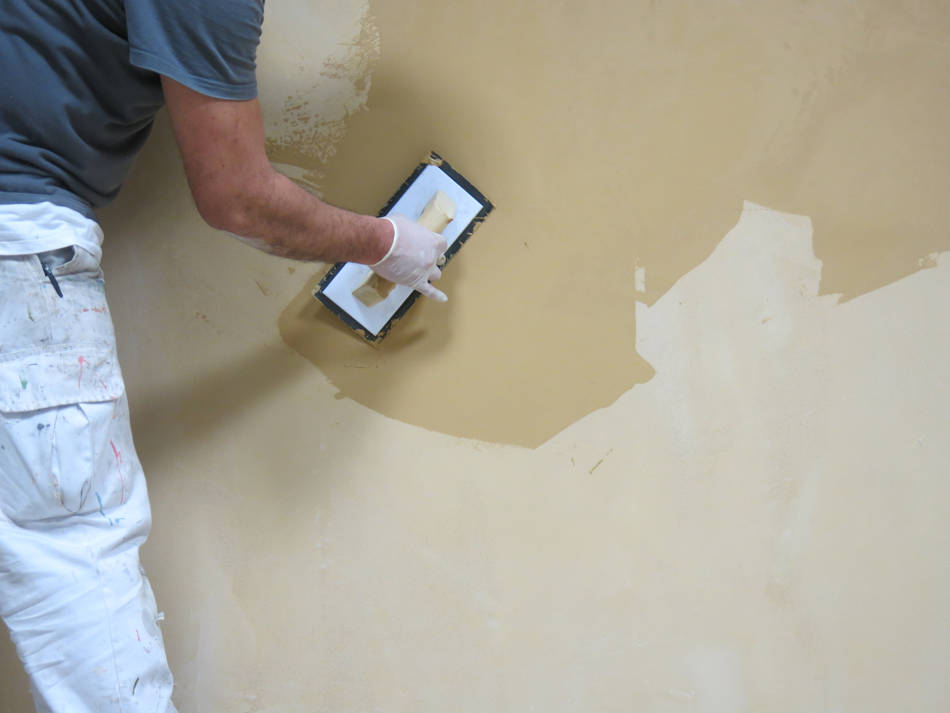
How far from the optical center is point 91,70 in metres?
0.98

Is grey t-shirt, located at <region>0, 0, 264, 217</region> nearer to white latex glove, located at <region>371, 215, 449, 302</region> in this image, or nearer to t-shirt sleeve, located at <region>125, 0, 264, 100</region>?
t-shirt sleeve, located at <region>125, 0, 264, 100</region>

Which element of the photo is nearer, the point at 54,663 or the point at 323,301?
the point at 54,663

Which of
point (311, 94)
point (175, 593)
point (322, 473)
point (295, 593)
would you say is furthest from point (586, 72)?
point (175, 593)

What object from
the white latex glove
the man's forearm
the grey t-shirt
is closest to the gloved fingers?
the white latex glove

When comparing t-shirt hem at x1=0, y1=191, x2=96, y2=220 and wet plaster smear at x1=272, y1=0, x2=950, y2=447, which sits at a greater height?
wet plaster smear at x1=272, y1=0, x2=950, y2=447

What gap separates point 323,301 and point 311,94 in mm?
383

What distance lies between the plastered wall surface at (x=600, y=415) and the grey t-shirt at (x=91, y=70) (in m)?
0.37

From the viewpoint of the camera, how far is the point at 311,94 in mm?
1391

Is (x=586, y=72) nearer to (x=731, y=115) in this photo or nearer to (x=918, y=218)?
(x=731, y=115)

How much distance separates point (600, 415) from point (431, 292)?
0.40 meters

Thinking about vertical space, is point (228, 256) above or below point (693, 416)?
below

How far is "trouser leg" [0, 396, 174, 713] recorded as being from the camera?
103cm

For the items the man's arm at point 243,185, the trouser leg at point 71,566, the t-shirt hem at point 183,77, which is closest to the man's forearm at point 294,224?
the man's arm at point 243,185

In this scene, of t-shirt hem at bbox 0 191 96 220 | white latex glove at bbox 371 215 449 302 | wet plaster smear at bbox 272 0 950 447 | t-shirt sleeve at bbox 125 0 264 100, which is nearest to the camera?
t-shirt sleeve at bbox 125 0 264 100
